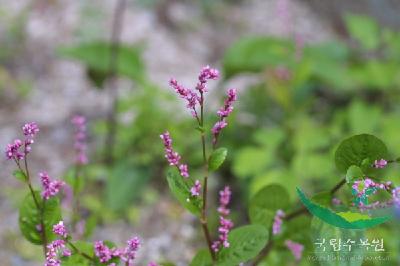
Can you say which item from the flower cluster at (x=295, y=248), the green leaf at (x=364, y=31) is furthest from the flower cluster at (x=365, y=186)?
the green leaf at (x=364, y=31)

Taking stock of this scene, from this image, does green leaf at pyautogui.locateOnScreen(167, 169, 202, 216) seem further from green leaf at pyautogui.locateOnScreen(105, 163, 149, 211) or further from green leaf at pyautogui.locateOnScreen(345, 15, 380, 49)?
green leaf at pyautogui.locateOnScreen(345, 15, 380, 49)

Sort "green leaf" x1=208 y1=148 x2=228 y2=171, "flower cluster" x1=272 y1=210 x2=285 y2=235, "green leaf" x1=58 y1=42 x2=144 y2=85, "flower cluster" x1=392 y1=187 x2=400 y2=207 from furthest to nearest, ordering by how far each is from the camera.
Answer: "green leaf" x1=58 y1=42 x2=144 y2=85
"flower cluster" x1=272 y1=210 x2=285 y2=235
"green leaf" x1=208 y1=148 x2=228 y2=171
"flower cluster" x1=392 y1=187 x2=400 y2=207

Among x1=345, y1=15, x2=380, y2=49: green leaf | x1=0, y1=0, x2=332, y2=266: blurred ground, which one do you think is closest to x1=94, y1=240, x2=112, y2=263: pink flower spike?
x1=0, y1=0, x2=332, y2=266: blurred ground

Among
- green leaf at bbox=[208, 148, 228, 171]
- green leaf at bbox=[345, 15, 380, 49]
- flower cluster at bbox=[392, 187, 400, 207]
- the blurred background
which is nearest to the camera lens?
flower cluster at bbox=[392, 187, 400, 207]

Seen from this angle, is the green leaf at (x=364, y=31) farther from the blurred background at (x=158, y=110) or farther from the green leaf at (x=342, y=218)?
the green leaf at (x=342, y=218)

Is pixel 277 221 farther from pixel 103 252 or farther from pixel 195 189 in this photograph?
pixel 103 252

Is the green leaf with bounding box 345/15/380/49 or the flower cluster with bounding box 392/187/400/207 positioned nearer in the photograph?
the flower cluster with bounding box 392/187/400/207

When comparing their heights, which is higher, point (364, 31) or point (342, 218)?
point (364, 31)

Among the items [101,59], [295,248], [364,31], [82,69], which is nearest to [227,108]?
[295,248]
